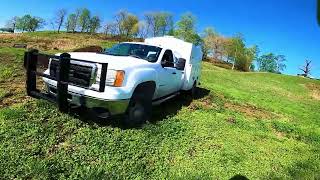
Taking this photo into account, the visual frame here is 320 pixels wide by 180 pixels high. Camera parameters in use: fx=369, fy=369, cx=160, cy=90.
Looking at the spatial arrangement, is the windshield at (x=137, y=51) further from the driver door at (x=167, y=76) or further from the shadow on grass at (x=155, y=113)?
the shadow on grass at (x=155, y=113)

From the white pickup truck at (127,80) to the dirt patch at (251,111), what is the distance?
325 cm

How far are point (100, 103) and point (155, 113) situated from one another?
2899 millimetres

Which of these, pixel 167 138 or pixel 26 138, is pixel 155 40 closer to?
pixel 167 138

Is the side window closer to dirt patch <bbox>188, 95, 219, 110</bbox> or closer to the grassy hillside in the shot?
the grassy hillside

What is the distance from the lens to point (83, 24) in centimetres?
11438

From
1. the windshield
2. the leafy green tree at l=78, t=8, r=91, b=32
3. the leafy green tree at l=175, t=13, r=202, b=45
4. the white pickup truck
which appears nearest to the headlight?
the white pickup truck

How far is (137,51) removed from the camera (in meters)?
9.55

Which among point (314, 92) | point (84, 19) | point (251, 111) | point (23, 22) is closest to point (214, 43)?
point (84, 19)

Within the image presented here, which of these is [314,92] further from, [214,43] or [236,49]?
[214,43]

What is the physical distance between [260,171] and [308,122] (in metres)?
6.56

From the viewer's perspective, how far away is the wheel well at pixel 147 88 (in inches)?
315

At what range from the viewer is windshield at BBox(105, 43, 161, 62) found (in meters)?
9.31

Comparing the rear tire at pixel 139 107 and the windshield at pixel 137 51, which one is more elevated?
the windshield at pixel 137 51

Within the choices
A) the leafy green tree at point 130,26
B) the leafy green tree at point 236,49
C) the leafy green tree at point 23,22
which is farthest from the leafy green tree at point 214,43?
the leafy green tree at point 23,22
